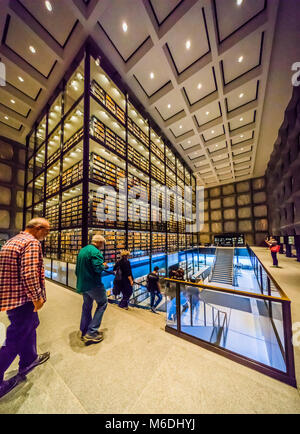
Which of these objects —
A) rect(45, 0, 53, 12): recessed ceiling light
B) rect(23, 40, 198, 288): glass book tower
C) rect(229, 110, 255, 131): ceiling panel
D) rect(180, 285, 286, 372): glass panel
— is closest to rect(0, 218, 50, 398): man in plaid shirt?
rect(180, 285, 286, 372): glass panel

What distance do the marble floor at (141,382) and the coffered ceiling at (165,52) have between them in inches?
344

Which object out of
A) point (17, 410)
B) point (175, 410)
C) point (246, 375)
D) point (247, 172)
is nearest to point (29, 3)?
point (17, 410)

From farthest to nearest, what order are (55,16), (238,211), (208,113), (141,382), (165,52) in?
(238,211) < (208,113) < (165,52) < (55,16) < (141,382)

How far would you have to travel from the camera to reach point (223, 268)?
510 inches

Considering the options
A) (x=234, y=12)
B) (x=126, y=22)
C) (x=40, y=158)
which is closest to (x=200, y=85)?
(x=234, y=12)

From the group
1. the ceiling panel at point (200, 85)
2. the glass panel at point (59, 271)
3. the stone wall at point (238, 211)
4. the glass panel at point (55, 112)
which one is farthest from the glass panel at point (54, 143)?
the stone wall at point (238, 211)

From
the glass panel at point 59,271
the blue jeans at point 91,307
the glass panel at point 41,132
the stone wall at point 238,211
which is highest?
the glass panel at point 41,132

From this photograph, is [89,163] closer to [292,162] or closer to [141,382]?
[141,382]

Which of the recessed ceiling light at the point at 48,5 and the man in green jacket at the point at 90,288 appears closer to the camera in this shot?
the man in green jacket at the point at 90,288

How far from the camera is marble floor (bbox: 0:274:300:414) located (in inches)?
51.6

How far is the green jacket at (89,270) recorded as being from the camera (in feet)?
6.93

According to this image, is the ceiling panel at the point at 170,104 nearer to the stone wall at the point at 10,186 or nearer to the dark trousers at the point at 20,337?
the dark trousers at the point at 20,337

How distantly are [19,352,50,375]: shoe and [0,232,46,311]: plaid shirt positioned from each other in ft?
2.55

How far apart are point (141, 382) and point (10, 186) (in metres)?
15.0
